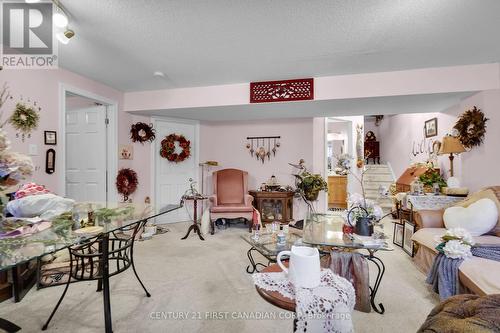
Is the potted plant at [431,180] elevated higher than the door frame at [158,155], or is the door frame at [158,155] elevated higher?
the door frame at [158,155]

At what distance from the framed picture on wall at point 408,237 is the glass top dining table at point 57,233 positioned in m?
2.97

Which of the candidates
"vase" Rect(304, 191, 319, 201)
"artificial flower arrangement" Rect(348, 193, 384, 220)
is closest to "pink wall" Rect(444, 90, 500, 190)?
"artificial flower arrangement" Rect(348, 193, 384, 220)

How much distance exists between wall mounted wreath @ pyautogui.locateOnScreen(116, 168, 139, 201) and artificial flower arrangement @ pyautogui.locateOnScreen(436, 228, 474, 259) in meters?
4.07

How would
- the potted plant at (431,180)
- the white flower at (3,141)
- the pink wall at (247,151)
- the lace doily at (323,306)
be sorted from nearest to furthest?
the lace doily at (323,306)
the white flower at (3,141)
the potted plant at (431,180)
the pink wall at (247,151)

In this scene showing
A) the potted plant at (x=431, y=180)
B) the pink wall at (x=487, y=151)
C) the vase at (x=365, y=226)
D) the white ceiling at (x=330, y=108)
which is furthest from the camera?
the potted plant at (x=431, y=180)

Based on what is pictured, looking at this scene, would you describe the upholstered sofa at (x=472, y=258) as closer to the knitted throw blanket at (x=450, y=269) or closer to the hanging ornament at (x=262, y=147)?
the knitted throw blanket at (x=450, y=269)

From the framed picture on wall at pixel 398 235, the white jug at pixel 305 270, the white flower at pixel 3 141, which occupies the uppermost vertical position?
the white flower at pixel 3 141

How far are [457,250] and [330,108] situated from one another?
7.96 ft

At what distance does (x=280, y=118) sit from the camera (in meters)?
4.59

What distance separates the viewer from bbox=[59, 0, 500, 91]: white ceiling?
5.90 feet

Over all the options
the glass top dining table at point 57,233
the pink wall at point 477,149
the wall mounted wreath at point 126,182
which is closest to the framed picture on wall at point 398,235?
the pink wall at point 477,149

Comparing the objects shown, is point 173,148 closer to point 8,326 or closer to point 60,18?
point 60,18

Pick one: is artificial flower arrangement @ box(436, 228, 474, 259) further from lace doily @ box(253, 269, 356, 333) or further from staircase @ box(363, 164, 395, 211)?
staircase @ box(363, 164, 395, 211)

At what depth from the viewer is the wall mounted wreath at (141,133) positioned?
4.08m
